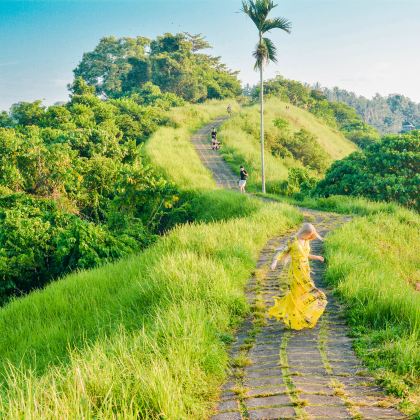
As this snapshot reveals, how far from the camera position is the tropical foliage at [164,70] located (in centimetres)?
5656

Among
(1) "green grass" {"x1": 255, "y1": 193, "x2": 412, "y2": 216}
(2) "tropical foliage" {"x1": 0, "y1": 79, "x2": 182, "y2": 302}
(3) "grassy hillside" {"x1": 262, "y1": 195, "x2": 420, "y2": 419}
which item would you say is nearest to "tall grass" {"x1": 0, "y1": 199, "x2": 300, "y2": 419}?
(3) "grassy hillside" {"x1": 262, "y1": 195, "x2": 420, "y2": 419}

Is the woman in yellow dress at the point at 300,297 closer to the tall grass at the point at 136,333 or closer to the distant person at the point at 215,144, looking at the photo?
the tall grass at the point at 136,333

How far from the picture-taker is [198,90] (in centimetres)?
5794

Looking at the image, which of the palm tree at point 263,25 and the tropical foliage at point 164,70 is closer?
the palm tree at point 263,25

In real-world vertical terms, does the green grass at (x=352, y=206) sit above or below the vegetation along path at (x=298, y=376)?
above

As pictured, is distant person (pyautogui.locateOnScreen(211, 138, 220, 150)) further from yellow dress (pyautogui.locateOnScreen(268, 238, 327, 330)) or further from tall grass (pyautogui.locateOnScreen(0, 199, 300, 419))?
yellow dress (pyautogui.locateOnScreen(268, 238, 327, 330))

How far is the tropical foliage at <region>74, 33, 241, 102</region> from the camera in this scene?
186ft

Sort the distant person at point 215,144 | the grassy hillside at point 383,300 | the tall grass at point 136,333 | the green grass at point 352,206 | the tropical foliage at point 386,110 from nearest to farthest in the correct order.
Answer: the tall grass at point 136,333
the grassy hillside at point 383,300
the green grass at point 352,206
the distant person at point 215,144
the tropical foliage at point 386,110

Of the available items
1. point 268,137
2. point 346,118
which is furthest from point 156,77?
point 346,118

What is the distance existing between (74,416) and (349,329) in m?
3.72

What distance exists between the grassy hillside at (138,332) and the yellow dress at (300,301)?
744 millimetres

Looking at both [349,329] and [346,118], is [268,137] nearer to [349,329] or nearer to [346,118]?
[349,329]

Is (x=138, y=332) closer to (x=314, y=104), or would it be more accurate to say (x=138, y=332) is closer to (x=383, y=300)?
(x=383, y=300)

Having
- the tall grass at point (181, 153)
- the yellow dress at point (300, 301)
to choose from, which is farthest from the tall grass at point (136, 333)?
the tall grass at point (181, 153)
